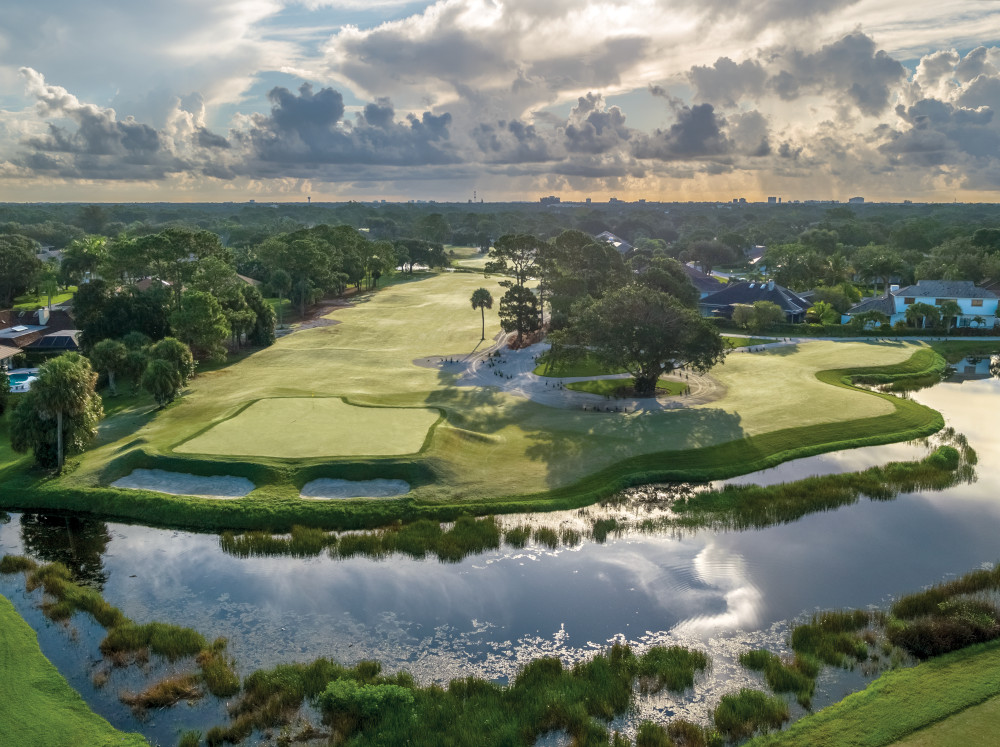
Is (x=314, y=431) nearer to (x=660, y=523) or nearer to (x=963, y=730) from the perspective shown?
(x=660, y=523)

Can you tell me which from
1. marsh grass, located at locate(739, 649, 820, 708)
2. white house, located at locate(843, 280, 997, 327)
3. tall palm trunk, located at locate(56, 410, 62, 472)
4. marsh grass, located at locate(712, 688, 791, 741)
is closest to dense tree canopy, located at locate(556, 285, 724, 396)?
marsh grass, located at locate(739, 649, 820, 708)

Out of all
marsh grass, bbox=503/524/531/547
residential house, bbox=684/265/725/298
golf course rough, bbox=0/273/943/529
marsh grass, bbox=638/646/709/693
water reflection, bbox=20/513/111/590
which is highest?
residential house, bbox=684/265/725/298

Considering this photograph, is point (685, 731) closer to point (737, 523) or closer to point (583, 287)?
point (737, 523)

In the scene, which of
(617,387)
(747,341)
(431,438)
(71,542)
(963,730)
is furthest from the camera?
(747,341)

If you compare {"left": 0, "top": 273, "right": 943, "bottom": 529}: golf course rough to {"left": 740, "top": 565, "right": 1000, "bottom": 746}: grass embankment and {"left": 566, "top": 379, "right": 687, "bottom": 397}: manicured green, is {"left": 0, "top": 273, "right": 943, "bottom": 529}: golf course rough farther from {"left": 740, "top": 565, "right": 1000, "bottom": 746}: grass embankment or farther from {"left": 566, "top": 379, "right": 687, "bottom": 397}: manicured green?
{"left": 740, "top": 565, "right": 1000, "bottom": 746}: grass embankment

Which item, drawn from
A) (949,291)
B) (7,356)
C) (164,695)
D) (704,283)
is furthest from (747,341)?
(7,356)

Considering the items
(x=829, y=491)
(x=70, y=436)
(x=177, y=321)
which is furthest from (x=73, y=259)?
(x=829, y=491)

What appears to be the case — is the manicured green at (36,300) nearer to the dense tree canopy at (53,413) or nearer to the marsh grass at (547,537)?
the dense tree canopy at (53,413)
